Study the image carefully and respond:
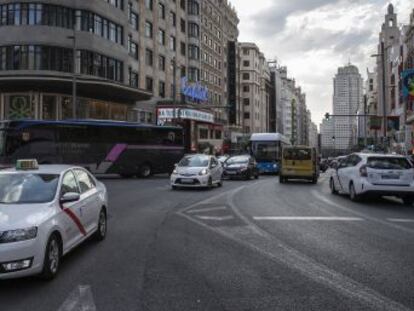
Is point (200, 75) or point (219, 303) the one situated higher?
point (200, 75)

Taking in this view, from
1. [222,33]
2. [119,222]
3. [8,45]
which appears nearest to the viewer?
[119,222]

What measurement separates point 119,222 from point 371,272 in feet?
20.4

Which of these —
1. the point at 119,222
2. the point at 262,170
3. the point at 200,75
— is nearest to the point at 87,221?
the point at 119,222

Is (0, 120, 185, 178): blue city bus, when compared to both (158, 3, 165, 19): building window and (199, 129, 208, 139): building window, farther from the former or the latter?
(199, 129, 208, 139): building window

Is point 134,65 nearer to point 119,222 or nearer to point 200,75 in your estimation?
point 200,75

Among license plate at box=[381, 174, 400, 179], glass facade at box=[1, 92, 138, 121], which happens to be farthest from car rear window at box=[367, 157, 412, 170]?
glass facade at box=[1, 92, 138, 121]

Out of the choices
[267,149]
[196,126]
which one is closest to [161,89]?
[196,126]

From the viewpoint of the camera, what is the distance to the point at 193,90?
211 feet

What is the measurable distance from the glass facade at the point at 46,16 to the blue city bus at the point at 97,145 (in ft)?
42.5

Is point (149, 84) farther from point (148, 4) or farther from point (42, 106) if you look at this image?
point (42, 106)

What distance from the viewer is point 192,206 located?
14.7m

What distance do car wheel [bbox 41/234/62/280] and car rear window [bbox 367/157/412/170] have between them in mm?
11468

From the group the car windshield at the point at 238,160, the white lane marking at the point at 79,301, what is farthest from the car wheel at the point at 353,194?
the car windshield at the point at 238,160

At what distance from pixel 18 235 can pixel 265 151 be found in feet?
107
